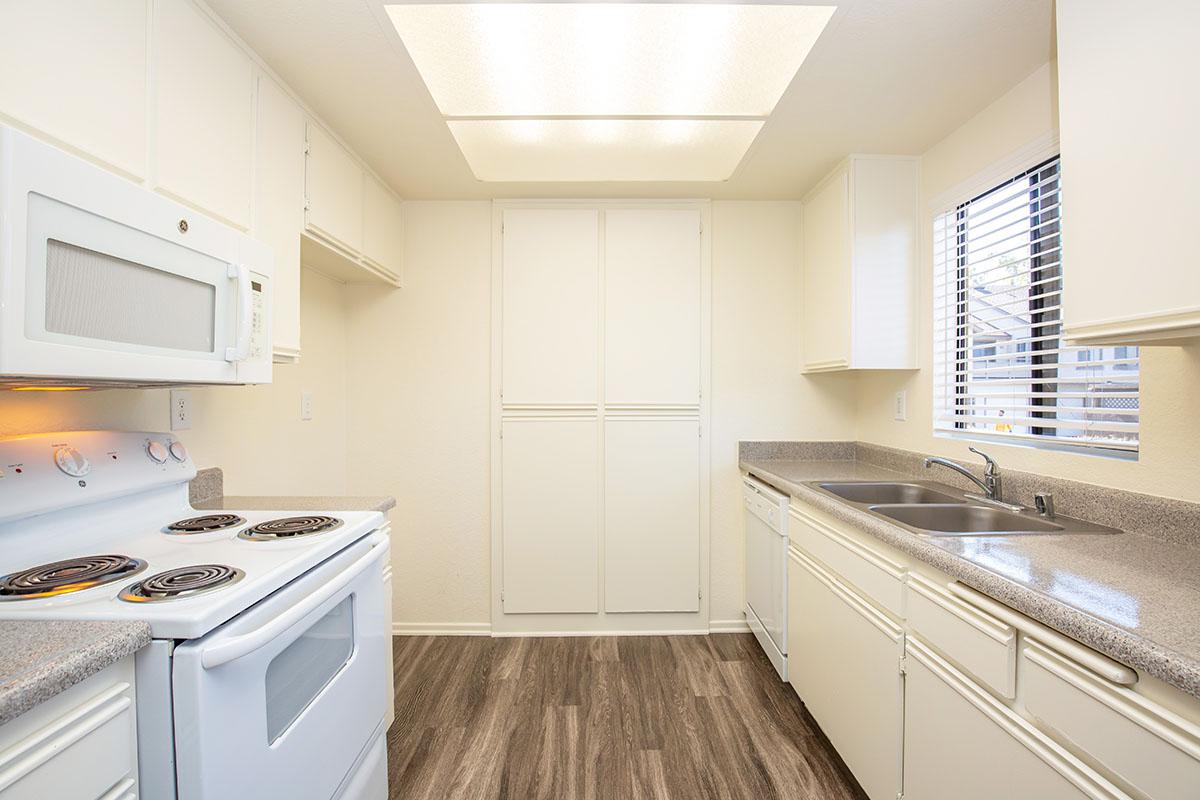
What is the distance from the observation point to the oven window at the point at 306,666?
958 mm

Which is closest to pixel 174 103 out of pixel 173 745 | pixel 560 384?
pixel 173 745

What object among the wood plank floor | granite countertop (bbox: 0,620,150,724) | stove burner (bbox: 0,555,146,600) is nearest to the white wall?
the wood plank floor

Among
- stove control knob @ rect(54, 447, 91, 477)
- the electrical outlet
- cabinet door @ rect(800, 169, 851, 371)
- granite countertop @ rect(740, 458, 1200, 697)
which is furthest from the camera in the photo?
cabinet door @ rect(800, 169, 851, 371)

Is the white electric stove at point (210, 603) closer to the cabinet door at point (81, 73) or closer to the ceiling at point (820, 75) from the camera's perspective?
the cabinet door at point (81, 73)

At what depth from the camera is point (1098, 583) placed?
91 cm

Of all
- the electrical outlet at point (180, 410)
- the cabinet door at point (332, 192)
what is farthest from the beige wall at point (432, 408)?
the electrical outlet at point (180, 410)

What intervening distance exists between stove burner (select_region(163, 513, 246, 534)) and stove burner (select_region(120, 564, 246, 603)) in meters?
0.32

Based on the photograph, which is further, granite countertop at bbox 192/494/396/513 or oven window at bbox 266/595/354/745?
granite countertop at bbox 192/494/396/513

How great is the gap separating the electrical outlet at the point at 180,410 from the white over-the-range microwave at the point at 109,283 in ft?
1.73

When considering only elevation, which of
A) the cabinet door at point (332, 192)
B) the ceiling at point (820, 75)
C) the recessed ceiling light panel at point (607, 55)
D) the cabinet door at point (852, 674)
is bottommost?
the cabinet door at point (852, 674)

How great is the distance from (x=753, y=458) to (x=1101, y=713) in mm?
1890

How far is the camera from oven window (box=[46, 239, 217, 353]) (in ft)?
2.65

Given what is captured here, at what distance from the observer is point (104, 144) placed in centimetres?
102

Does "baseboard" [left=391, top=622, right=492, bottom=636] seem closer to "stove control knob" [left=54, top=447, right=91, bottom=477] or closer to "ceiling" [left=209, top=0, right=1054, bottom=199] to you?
"stove control knob" [left=54, top=447, right=91, bottom=477]
